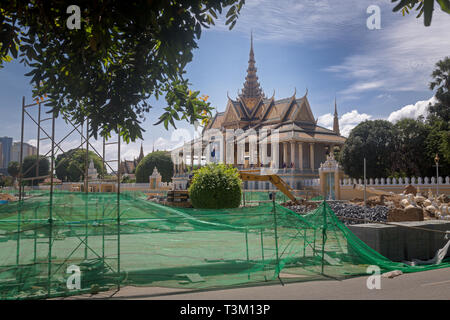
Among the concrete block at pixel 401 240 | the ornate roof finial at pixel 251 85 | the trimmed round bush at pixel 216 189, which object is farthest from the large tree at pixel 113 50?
the ornate roof finial at pixel 251 85

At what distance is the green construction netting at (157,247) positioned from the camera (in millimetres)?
6570

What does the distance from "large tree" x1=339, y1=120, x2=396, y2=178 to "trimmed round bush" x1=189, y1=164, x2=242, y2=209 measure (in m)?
24.7

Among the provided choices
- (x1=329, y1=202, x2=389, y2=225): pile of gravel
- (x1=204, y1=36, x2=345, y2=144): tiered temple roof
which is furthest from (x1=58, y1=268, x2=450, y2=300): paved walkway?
(x1=204, y1=36, x2=345, y2=144): tiered temple roof

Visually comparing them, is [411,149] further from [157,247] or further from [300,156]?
[157,247]

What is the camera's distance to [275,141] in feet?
174

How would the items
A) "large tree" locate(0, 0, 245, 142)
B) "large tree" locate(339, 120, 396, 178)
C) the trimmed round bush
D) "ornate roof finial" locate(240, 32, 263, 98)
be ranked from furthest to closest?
1. "ornate roof finial" locate(240, 32, 263, 98)
2. "large tree" locate(339, 120, 396, 178)
3. the trimmed round bush
4. "large tree" locate(0, 0, 245, 142)

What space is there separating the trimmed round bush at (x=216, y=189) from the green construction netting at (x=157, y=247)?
1082 centimetres

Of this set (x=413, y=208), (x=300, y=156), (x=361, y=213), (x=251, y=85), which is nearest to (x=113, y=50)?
(x=413, y=208)

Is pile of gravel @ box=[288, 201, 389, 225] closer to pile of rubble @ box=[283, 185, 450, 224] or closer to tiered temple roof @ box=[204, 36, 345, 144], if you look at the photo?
pile of rubble @ box=[283, 185, 450, 224]

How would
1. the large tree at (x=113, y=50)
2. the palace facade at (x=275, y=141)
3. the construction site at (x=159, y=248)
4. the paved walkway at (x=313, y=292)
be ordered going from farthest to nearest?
the palace facade at (x=275, y=141), the construction site at (x=159, y=248), the paved walkway at (x=313, y=292), the large tree at (x=113, y=50)

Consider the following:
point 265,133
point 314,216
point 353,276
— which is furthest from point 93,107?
point 265,133

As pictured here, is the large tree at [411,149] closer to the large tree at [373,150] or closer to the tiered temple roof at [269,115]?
the large tree at [373,150]

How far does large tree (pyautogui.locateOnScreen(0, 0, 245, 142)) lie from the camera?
494cm
